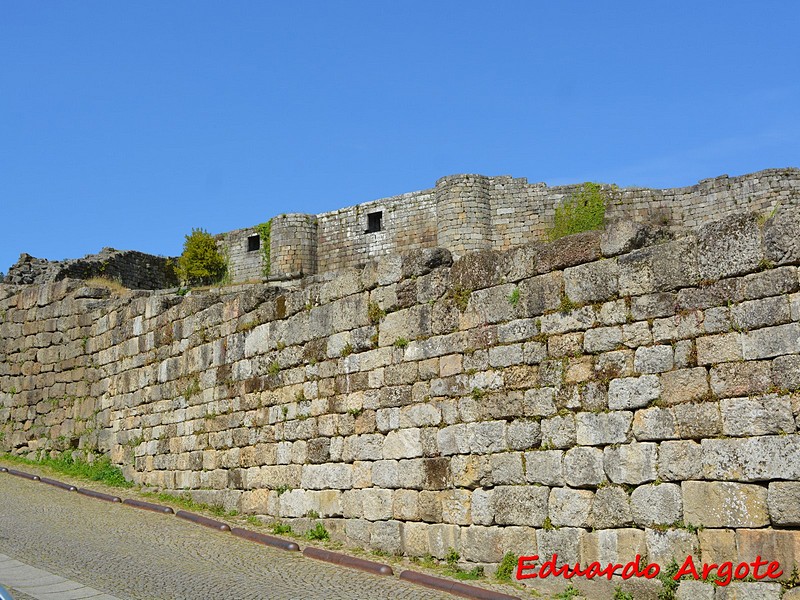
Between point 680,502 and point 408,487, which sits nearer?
point 680,502

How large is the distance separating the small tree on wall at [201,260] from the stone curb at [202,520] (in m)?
24.0

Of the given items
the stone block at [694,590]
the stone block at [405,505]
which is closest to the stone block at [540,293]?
the stone block at [405,505]

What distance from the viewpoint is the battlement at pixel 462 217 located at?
2731 cm

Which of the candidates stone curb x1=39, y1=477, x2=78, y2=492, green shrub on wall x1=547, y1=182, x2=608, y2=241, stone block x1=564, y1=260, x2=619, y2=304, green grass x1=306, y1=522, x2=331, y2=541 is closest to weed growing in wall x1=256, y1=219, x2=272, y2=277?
green shrub on wall x1=547, y1=182, x2=608, y2=241

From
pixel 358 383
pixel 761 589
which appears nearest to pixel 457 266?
pixel 358 383

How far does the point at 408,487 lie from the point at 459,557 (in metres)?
0.94

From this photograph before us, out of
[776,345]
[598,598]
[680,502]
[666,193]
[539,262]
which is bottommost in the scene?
[598,598]

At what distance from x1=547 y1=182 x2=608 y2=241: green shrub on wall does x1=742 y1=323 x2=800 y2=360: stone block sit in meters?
23.3

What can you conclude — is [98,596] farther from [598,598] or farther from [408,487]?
[598,598]

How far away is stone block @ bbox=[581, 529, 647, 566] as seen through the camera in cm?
686

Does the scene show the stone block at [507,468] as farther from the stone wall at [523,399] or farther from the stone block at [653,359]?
the stone block at [653,359]

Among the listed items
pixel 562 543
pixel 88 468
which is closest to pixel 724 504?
pixel 562 543

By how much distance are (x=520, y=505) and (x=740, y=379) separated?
2223mm

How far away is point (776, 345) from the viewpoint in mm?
6293
